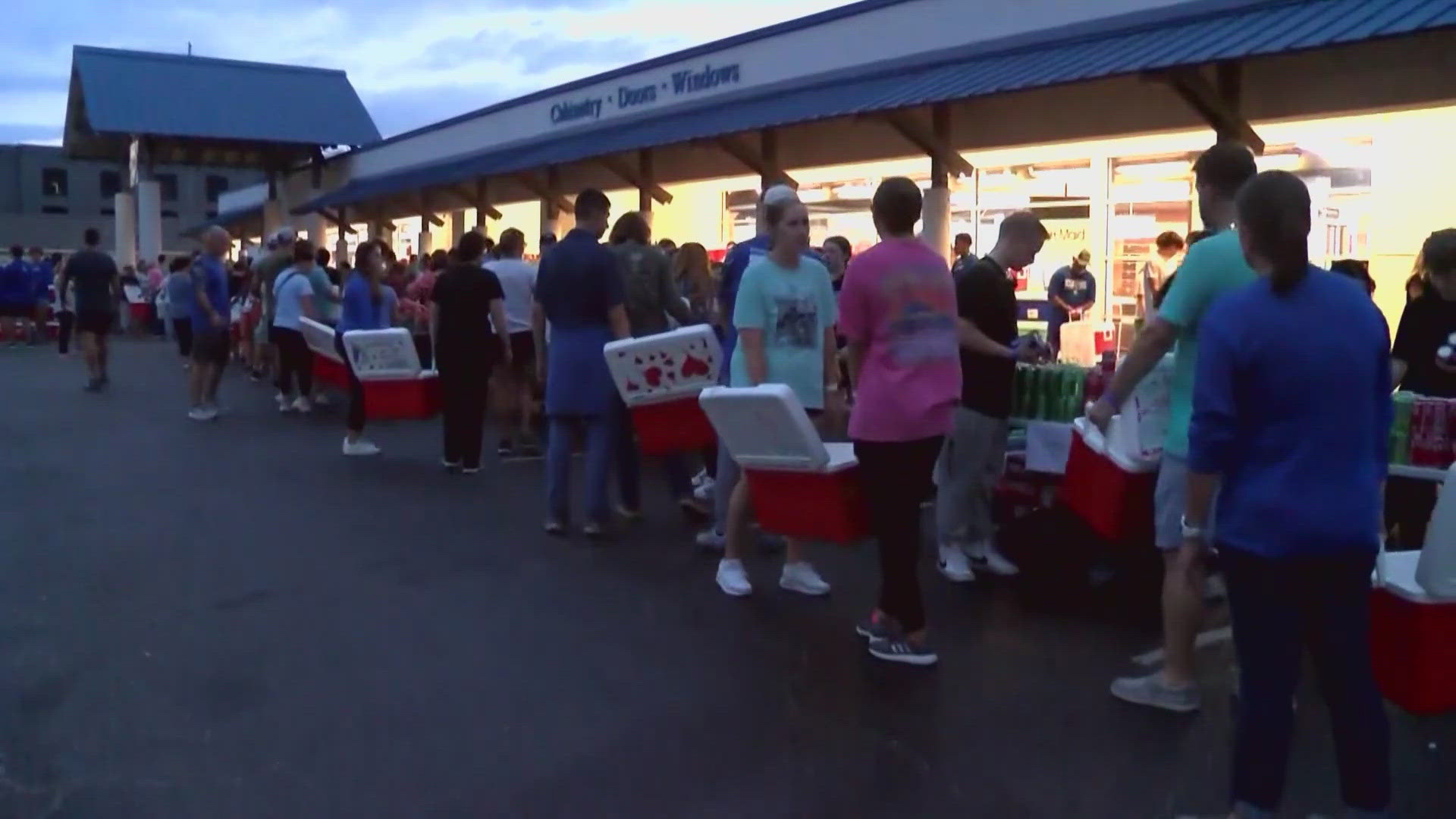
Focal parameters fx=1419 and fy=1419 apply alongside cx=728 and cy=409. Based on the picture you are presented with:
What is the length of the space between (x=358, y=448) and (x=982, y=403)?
20.1 ft

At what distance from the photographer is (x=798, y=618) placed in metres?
6.08

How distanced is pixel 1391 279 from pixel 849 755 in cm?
1183

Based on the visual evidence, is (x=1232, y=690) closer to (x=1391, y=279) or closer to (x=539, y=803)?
(x=539, y=803)

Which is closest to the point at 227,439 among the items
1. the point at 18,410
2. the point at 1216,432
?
the point at 18,410

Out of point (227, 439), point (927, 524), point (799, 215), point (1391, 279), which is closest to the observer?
point (799, 215)

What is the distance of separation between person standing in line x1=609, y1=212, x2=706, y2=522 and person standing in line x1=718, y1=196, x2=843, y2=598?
176 cm

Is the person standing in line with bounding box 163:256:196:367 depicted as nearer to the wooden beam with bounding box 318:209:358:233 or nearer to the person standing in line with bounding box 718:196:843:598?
the person standing in line with bounding box 718:196:843:598

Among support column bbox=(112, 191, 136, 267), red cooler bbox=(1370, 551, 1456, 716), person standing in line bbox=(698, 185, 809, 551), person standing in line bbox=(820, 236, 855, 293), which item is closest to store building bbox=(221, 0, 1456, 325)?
person standing in line bbox=(820, 236, 855, 293)

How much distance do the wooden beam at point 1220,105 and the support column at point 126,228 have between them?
31.5m

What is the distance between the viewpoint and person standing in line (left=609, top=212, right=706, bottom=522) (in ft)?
27.1

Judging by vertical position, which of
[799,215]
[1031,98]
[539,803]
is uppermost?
[1031,98]

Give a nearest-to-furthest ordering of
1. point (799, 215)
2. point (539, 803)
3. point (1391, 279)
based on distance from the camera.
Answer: point (539, 803) → point (799, 215) → point (1391, 279)

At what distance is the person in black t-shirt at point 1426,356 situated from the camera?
5.77m

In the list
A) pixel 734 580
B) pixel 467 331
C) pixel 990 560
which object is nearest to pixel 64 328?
pixel 467 331
